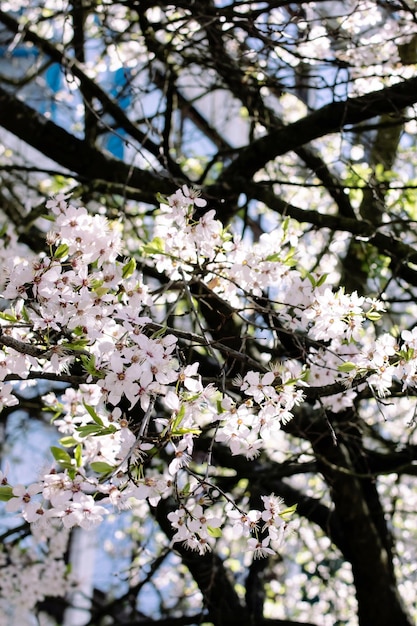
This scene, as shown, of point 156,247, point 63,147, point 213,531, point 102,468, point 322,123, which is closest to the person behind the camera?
point 102,468

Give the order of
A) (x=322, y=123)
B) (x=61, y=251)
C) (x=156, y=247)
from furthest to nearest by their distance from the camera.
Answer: (x=322, y=123) < (x=156, y=247) < (x=61, y=251)

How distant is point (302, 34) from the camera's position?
3.28m

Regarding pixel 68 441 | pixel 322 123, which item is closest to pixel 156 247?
pixel 68 441

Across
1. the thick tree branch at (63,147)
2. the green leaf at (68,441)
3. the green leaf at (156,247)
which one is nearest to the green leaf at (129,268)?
the green leaf at (156,247)

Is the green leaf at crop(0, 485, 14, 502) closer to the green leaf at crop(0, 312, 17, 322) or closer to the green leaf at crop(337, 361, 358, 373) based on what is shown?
the green leaf at crop(0, 312, 17, 322)

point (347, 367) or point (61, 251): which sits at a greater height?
point (61, 251)

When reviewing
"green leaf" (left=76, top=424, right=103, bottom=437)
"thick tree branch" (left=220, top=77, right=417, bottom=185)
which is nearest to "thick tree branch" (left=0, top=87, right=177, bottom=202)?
"thick tree branch" (left=220, top=77, right=417, bottom=185)

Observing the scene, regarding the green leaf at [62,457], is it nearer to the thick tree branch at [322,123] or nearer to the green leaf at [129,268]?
the green leaf at [129,268]

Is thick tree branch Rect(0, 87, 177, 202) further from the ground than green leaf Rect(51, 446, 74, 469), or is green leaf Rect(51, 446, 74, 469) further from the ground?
thick tree branch Rect(0, 87, 177, 202)

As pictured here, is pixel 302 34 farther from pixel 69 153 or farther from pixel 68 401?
pixel 68 401

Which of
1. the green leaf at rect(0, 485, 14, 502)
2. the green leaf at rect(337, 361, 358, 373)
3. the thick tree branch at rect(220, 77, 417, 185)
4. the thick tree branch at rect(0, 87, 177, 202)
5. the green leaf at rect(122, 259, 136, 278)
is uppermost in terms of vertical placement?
the thick tree branch at rect(0, 87, 177, 202)

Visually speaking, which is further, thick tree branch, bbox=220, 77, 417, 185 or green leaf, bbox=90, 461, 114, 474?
thick tree branch, bbox=220, 77, 417, 185

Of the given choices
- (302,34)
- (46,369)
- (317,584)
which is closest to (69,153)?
(302,34)

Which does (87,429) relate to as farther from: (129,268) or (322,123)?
(322,123)
